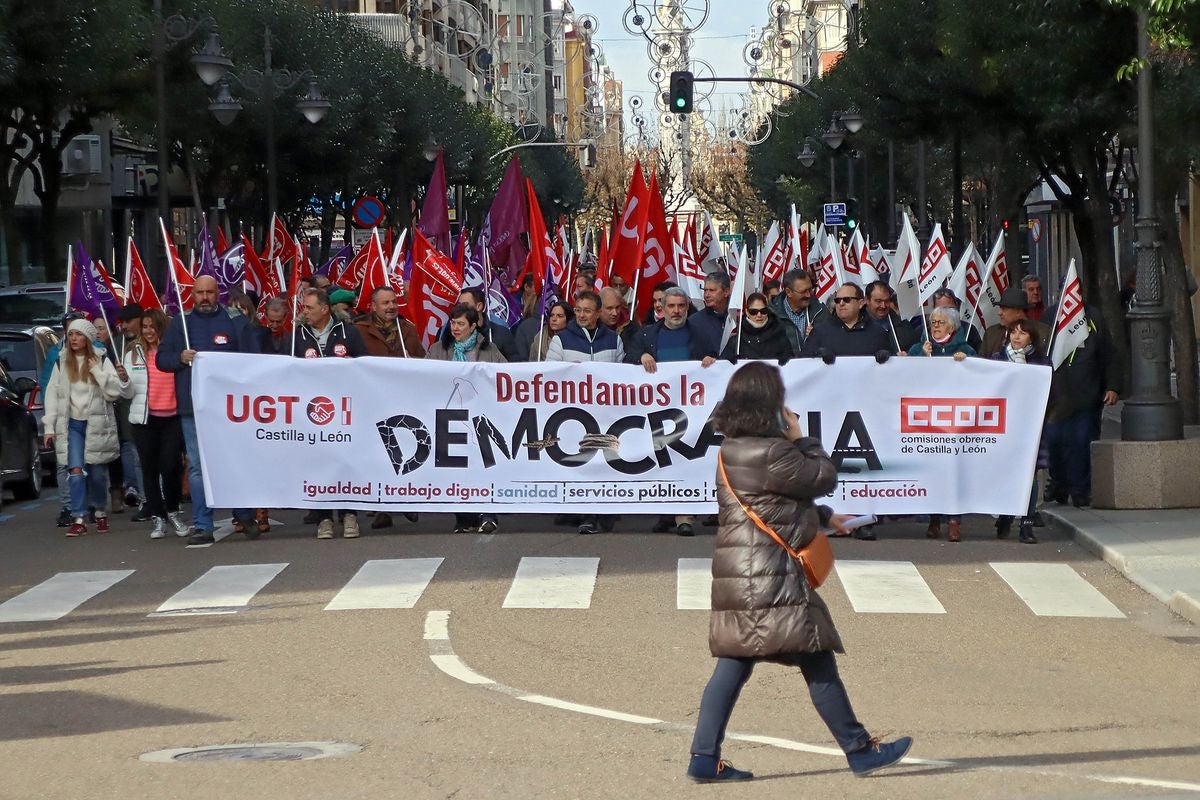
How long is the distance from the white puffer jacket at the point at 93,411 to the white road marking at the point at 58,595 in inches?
92.2

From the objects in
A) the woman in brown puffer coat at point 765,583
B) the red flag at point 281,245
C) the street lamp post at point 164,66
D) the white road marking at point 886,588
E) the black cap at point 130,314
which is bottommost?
the white road marking at point 886,588

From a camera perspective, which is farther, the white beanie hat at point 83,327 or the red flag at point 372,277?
the red flag at point 372,277

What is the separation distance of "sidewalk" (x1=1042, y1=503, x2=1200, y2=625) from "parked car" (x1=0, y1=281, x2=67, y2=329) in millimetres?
12732

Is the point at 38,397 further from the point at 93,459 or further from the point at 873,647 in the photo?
the point at 873,647

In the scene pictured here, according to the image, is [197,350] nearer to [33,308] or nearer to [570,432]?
[570,432]

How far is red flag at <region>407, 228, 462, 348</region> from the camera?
18.1 m

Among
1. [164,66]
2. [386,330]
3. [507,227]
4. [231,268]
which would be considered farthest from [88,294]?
[164,66]

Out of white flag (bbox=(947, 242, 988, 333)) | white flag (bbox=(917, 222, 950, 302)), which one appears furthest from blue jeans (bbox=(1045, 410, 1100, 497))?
white flag (bbox=(917, 222, 950, 302))

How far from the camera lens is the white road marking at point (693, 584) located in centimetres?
1140

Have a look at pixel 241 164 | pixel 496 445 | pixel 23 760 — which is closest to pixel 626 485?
pixel 496 445

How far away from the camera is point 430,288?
18328mm

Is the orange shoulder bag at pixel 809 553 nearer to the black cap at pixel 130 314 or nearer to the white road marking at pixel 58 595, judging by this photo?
the white road marking at pixel 58 595

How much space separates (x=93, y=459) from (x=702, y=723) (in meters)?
9.86

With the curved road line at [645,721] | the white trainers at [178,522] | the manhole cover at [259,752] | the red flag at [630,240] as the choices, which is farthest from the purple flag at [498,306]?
the manhole cover at [259,752]
